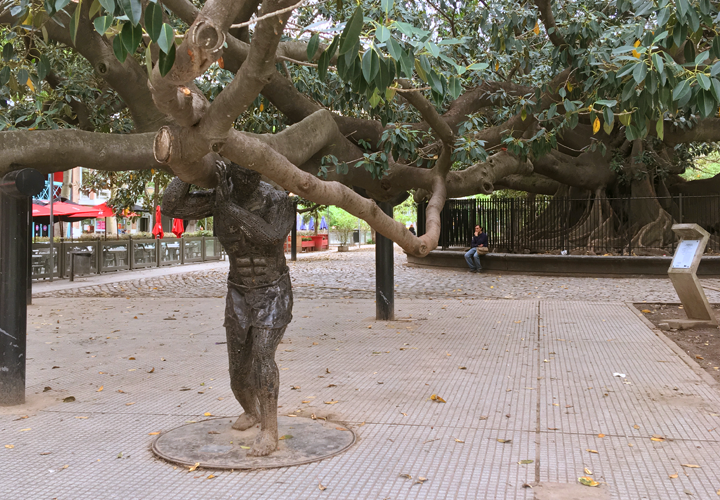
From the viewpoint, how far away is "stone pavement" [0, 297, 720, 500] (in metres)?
3.93

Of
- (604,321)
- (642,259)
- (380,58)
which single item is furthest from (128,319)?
(642,259)

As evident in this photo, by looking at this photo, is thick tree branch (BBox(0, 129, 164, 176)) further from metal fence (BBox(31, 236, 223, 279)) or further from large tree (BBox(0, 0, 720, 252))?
metal fence (BBox(31, 236, 223, 279))

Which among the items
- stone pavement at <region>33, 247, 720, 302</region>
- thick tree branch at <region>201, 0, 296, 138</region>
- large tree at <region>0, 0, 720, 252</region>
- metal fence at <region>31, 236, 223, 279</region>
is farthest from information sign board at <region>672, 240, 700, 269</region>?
metal fence at <region>31, 236, 223, 279</region>

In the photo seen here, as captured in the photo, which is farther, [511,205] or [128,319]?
[511,205]

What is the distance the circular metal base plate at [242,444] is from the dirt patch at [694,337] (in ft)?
14.2

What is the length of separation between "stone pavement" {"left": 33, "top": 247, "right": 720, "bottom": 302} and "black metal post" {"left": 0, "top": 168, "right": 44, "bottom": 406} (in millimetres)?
8512

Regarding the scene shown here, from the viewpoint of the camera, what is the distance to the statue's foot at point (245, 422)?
4863 mm

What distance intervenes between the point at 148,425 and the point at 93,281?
14292 millimetres

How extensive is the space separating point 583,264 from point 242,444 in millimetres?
15327

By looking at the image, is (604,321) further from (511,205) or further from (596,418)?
(511,205)

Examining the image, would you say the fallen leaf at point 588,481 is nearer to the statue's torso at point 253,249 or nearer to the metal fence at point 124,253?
the statue's torso at point 253,249

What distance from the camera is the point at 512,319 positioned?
10516 mm

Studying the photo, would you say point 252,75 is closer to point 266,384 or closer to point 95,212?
point 266,384

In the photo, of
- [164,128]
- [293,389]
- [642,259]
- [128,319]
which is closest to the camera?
[164,128]
